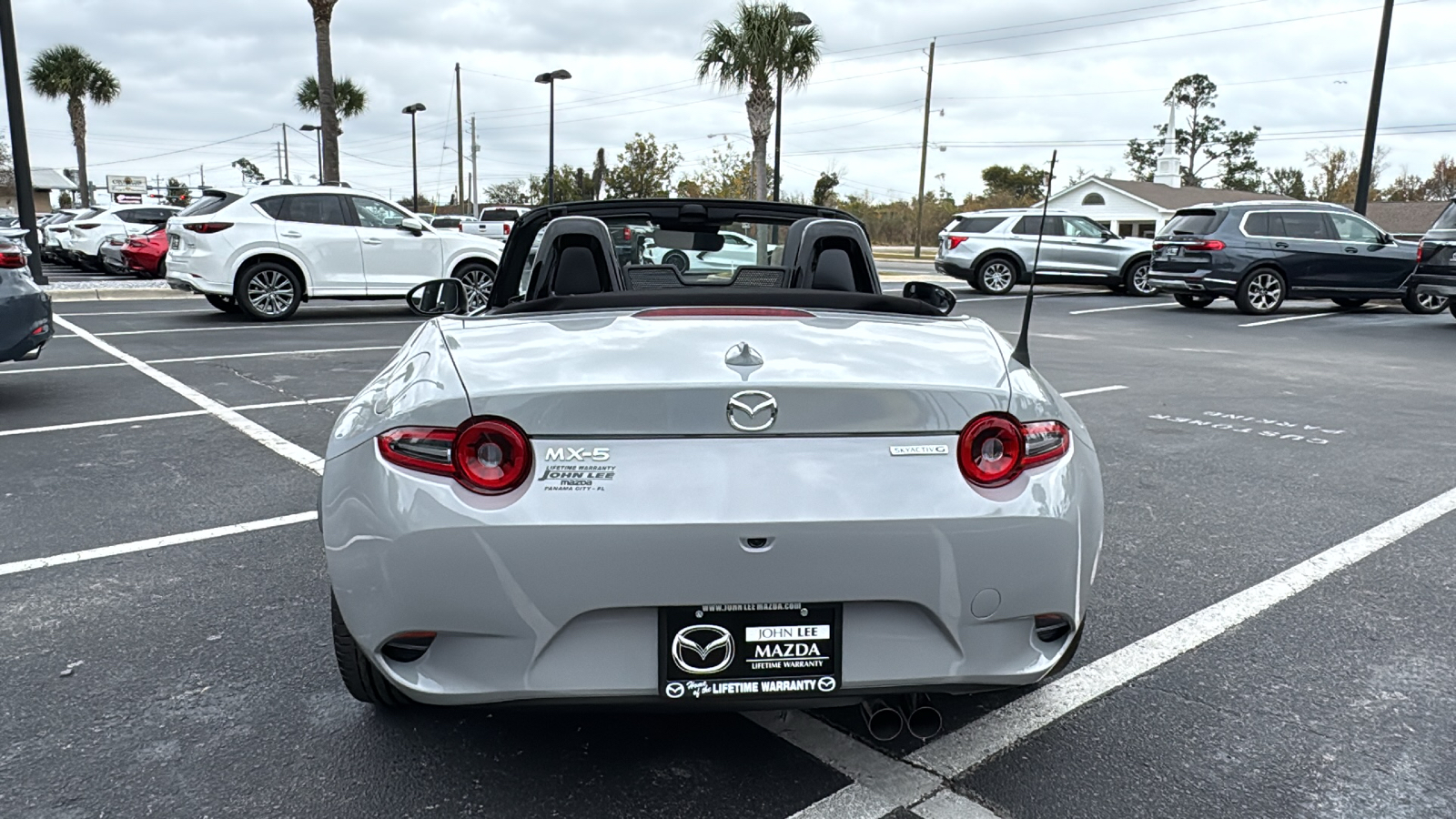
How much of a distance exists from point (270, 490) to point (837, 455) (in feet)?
12.5

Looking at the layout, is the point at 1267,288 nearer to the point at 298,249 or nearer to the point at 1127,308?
the point at 1127,308

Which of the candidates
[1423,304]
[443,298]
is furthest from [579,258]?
[1423,304]

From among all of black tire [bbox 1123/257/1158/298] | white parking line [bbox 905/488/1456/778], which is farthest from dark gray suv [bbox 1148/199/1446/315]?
white parking line [bbox 905/488/1456/778]

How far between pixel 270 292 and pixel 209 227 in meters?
1.01

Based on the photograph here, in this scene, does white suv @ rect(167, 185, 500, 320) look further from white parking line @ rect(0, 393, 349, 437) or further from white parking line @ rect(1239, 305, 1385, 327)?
white parking line @ rect(1239, 305, 1385, 327)

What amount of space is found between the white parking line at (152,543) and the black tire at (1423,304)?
17336 mm

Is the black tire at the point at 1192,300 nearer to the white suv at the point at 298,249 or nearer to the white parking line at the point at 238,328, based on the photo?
the white suv at the point at 298,249

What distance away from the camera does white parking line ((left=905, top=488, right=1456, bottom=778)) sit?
8.91 feet

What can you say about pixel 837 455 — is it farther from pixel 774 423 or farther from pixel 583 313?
pixel 583 313

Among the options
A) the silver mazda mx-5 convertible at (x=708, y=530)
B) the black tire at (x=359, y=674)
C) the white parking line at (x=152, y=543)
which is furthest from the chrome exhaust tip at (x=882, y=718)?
the white parking line at (x=152, y=543)

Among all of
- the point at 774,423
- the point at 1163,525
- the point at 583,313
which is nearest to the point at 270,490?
the point at 583,313

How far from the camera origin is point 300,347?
10750 millimetres

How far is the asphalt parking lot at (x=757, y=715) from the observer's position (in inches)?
98.2

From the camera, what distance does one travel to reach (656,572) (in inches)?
83.4
